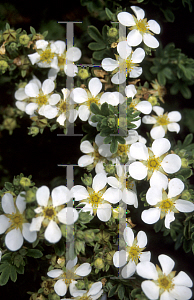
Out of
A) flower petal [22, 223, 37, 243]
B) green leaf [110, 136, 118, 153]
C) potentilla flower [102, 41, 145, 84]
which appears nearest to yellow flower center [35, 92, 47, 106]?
potentilla flower [102, 41, 145, 84]

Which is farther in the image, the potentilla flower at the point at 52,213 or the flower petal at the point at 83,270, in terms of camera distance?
the flower petal at the point at 83,270

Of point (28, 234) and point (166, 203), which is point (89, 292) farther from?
point (166, 203)

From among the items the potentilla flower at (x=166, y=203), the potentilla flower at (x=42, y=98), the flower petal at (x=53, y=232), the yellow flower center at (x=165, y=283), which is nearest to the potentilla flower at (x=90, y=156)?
the potentilla flower at (x=42, y=98)

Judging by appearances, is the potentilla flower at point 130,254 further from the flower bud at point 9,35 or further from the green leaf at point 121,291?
the flower bud at point 9,35

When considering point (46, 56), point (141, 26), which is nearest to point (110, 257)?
point (46, 56)

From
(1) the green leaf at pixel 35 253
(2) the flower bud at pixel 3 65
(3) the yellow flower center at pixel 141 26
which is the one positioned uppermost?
(3) the yellow flower center at pixel 141 26

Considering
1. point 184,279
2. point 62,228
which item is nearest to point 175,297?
point 184,279

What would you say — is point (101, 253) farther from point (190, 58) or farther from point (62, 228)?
point (190, 58)
